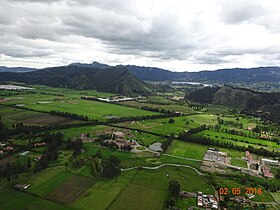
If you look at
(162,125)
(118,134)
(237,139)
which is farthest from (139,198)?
(162,125)

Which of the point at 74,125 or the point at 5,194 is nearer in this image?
the point at 5,194

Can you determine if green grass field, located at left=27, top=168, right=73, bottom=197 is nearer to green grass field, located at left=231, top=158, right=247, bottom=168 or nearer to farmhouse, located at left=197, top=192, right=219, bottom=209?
farmhouse, located at left=197, top=192, right=219, bottom=209

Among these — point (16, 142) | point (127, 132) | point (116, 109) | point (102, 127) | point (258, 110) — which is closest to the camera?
point (16, 142)

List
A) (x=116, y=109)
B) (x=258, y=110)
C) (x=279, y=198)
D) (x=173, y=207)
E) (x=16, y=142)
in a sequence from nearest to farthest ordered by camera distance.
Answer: (x=173, y=207) → (x=279, y=198) → (x=16, y=142) → (x=116, y=109) → (x=258, y=110)

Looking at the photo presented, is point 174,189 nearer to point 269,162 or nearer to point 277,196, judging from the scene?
point 277,196

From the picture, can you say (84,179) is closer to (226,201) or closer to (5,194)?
(5,194)

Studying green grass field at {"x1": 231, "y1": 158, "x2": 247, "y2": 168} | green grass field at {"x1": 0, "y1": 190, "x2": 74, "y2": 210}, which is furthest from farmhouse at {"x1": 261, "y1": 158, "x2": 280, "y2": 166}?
green grass field at {"x1": 0, "y1": 190, "x2": 74, "y2": 210}

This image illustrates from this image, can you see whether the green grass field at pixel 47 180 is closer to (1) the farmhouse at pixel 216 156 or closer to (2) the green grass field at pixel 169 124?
(1) the farmhouse at pixel 216 156

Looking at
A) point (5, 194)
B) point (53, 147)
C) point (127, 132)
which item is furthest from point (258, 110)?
point (5, 194)
